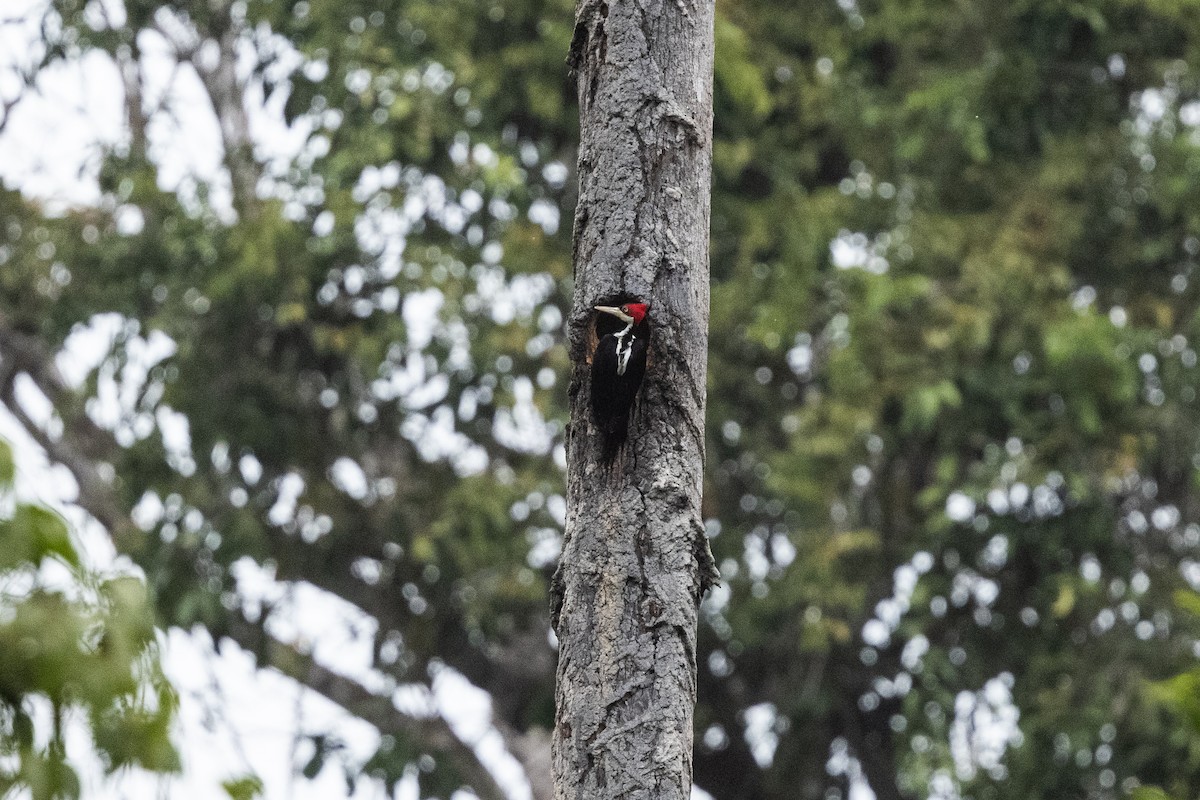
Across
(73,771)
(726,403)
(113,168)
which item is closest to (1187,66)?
(726,403)

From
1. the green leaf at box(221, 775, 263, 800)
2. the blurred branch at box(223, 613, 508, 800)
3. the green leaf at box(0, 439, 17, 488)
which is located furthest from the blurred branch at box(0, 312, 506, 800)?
the green leaf at box(0, 439, 17, 488)

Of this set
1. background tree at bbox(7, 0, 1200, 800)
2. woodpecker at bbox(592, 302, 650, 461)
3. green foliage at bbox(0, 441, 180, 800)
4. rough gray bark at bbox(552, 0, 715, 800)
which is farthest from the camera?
background tree at bbox(7, 0, 1200, 800)

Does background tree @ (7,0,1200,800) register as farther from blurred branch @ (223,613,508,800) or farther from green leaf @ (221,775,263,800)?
green leaf @ (221,775,263,800)

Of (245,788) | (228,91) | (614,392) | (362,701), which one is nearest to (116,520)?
(362,701)

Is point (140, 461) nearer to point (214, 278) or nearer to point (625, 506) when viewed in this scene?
point (214, 278)

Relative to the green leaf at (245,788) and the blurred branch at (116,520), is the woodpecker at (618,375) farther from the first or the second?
the blurred branch at (116,520)

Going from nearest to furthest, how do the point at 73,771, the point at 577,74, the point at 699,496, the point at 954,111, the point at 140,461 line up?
the point at 73,771 → the point at 699,496 → the point at 577,74 → the point at 954,111 → the point at 140,461

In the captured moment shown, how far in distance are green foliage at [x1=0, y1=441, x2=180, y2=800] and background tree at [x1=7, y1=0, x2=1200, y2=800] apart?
17.2 ft

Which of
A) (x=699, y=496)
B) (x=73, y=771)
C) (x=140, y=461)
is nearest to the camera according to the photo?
(x=73, y=771)

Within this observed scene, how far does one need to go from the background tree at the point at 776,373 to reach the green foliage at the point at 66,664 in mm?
5249

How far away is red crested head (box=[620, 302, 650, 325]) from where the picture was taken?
256 centimetres

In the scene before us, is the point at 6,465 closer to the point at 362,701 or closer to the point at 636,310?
the point at 636,310

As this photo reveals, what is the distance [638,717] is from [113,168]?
6.08 metres

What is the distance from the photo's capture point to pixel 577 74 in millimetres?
2867
